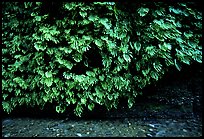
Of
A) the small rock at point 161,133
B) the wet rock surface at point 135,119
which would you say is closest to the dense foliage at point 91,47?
the wet rock surface at point 135,119

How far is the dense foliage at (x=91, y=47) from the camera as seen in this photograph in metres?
3.29

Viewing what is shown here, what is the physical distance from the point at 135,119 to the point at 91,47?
1.28 metres

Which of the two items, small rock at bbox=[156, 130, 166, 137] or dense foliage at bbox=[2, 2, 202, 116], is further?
dense foliage at bbox=[2, 2, 202, 116]

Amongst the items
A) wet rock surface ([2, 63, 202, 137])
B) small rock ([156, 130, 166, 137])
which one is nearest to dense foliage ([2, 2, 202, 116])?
wet rock surface ([2, 63, 202, 137])

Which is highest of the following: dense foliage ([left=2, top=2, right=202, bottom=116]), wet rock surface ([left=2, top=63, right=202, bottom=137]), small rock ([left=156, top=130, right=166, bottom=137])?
dense foliage ([left=2, top=2, right=202, bottom=116])

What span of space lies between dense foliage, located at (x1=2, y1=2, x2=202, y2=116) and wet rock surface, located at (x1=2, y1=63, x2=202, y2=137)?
0.23m

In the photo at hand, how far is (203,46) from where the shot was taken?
3.51 m

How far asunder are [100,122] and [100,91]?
0.48 m

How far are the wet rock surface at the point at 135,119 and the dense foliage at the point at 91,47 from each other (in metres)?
0.23

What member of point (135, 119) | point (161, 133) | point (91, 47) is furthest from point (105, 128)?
point (91, 47)

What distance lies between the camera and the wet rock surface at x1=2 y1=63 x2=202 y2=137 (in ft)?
10.5

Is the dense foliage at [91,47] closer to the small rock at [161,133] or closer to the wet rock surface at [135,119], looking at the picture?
the wet rock surface at [135,119]

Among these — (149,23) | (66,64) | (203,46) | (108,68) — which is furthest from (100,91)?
(203,46)

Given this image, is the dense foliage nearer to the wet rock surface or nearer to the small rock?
the wet rock surface
